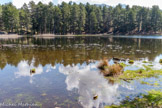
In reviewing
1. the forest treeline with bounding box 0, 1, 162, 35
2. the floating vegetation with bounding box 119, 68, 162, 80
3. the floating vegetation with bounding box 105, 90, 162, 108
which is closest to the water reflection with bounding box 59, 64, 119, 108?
the floating vegetation with bounding box 105, 90, 162, 108

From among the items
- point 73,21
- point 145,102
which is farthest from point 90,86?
point 73,21

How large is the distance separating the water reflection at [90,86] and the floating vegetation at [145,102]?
24.6 inches

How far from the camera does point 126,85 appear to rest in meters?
11.4

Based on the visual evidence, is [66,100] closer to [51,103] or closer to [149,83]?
[51,103]

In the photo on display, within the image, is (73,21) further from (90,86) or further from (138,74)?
(90,86)

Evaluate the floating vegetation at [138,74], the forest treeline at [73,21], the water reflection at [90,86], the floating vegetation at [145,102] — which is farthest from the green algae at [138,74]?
the forest treeline at [73,21]

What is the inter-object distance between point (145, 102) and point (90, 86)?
161 inches

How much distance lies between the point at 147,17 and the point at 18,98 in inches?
5027

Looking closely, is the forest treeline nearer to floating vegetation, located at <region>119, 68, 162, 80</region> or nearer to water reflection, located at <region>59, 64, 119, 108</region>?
water reflection, located at <region>59, 64, 119, 108</region>

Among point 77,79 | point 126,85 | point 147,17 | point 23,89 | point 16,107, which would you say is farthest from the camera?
point 147,17

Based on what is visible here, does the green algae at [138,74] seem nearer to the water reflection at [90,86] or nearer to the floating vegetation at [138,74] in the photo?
the floating vegetation at [138,74]

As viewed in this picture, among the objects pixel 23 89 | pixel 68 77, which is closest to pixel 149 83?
pixel 68 77

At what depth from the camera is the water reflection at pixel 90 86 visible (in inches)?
348

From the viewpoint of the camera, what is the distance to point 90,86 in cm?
1133
